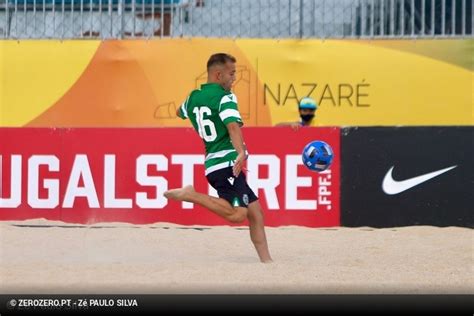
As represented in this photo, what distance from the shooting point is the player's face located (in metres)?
8.25

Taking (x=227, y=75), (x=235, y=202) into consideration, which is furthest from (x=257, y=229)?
(x=227, y=75)

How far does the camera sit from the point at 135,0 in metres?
14.5

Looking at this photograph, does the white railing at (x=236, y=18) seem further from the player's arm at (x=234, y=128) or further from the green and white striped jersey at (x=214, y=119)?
the player's arm at (x=234, y=128)

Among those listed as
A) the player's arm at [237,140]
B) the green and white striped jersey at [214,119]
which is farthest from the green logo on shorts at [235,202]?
the player's arm at [237,140]

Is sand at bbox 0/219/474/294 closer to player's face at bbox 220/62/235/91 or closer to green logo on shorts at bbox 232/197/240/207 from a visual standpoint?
green logo on shorts at bbox 232/197/240/207

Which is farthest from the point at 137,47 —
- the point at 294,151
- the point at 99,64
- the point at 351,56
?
the point at 294,151

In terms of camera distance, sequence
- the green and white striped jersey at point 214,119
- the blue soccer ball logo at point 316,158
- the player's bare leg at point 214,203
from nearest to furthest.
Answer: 1. the green and white striped jersey at point 214,119
2. the player's bare leg at point 214,203
3. the blue soccer ball logo at point 316,158

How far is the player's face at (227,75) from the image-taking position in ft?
27.1

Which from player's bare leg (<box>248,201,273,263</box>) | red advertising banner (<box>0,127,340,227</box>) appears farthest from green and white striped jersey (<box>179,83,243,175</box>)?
red advertising banner (<box>0,127,340,227</box>)

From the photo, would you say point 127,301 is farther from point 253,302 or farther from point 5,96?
point 5,96

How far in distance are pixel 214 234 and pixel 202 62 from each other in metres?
4.13

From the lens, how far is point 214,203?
27.4 feet

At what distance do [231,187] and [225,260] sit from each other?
2.34ft

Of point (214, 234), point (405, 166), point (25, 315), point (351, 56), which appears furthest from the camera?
point (351, 56)
